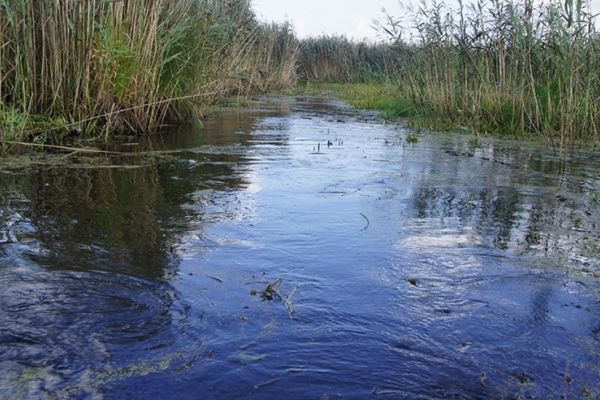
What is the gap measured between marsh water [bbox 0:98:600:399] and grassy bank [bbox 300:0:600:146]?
8.19 ft

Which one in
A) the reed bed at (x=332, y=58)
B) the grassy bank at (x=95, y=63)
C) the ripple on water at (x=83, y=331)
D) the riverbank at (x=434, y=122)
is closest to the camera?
the ripple on water at (x=83, y=331)

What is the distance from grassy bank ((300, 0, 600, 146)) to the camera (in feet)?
23.9

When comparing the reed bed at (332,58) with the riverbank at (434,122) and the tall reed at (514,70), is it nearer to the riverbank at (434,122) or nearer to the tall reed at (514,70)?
the riverbank at (434,122)

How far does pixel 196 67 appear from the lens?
8.60 metres

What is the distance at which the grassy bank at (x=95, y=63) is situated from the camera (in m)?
5.95

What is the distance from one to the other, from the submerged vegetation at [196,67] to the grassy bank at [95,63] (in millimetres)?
14

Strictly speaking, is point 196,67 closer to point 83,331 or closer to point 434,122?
point 434,122

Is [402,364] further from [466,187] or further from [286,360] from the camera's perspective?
[466,187]

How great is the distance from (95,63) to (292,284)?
4954 mm

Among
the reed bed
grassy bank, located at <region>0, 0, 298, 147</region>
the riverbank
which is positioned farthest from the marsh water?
the reed bed

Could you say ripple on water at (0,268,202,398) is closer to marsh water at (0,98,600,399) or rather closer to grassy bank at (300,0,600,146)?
marsh water at (0,98,600,399)

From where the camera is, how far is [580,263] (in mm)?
3160

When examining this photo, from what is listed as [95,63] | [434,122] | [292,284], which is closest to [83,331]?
[292,284]

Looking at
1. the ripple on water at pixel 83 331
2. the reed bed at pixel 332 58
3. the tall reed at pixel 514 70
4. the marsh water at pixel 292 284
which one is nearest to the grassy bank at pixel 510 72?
the tall reed at pixel 514 70
